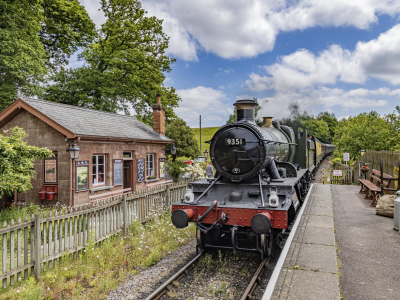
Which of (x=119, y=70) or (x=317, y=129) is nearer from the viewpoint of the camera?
(x=119, y=70)

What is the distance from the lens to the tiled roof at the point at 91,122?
10.6m

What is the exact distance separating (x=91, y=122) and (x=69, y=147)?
2329 mm

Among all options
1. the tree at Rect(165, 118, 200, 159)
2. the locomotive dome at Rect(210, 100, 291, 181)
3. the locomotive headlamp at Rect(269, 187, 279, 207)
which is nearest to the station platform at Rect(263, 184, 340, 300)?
the locomotive headlamp at Rect(269, 187, 279, 207)

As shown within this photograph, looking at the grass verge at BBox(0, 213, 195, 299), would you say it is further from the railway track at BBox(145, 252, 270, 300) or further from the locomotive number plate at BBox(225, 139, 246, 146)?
the locomotive number plate at BBox(225, 139, 246, 146)

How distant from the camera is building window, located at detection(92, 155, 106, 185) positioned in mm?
11570

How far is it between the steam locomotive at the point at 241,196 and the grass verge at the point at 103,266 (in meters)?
1.17

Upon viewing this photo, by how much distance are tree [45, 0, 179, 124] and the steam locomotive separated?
50.7 feet

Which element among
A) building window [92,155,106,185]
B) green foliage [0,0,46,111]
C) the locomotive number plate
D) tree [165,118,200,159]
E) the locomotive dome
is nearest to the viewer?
the locomotive dome

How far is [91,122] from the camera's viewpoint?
40.2ft

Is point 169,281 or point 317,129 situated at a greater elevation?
point 317,129

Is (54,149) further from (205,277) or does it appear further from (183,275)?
(205,277)

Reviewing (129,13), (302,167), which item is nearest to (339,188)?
(302,167)

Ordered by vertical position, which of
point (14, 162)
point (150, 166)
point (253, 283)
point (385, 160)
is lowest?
point (253, 283)

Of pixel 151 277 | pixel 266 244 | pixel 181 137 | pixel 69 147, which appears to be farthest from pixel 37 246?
pixel 181 137
